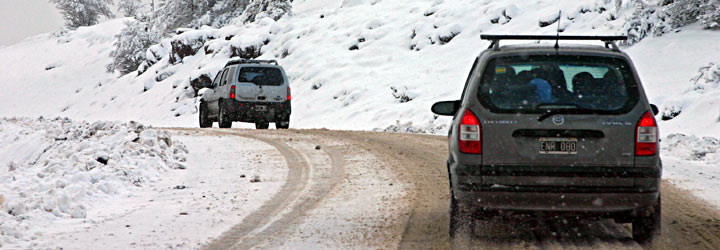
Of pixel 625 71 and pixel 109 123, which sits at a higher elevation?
→ pixel 625 71

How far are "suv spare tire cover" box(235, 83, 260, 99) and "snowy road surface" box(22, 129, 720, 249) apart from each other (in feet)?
23.6

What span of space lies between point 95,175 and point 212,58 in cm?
3459

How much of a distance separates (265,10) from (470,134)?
4672 cm

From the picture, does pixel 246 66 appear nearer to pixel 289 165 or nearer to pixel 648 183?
pixel 289 165

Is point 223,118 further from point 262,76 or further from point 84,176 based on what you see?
point 84,176

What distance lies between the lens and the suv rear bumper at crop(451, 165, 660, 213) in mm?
5184

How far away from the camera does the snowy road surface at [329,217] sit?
573 centimetres

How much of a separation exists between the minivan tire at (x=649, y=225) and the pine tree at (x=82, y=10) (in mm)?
93617

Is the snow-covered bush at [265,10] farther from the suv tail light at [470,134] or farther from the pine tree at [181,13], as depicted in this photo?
the suv tail light at [470,134]

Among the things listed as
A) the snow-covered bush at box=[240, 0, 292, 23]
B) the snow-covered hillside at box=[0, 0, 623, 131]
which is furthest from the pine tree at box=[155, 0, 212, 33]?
the snow-covered bush at box=[240, 0, 292, 23]

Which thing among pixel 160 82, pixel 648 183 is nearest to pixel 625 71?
pixel 648 183

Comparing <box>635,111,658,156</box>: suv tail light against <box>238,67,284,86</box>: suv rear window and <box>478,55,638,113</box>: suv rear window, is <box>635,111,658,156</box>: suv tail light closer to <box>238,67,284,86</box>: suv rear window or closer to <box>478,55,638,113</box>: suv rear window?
<box>478,55,638,113</box>: suv rear window

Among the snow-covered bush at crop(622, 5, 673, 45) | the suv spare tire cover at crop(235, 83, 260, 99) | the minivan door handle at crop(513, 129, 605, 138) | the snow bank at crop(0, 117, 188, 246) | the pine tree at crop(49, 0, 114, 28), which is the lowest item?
the snow bank at crop(0, 117, 188, 246)

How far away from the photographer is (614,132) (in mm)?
5191
